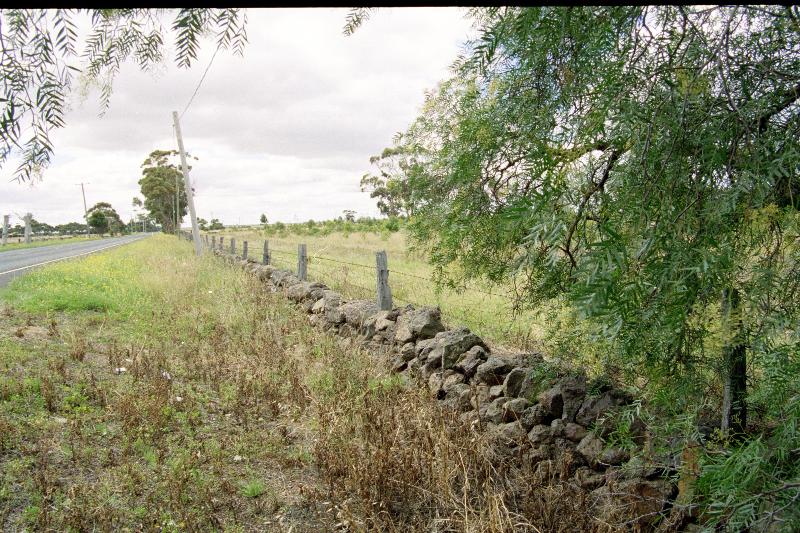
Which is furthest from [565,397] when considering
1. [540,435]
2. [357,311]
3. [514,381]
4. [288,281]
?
[288,281]

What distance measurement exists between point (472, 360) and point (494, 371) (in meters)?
0.39

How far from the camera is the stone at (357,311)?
7711 mm

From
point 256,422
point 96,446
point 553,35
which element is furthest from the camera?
point 256,422

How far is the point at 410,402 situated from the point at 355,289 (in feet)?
23.1

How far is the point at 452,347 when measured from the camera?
5.61m

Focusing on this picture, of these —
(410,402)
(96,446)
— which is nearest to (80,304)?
(96,446)

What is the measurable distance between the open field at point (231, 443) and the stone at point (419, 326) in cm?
53

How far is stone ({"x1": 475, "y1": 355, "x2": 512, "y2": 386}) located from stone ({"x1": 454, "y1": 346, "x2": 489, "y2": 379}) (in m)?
0.21

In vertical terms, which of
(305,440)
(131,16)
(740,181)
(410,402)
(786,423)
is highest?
(131,16)

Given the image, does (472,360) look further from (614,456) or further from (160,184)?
(160,184)

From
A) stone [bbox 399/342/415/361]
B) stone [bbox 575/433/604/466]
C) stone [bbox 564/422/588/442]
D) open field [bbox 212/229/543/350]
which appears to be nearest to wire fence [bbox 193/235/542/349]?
open field [bbox 212/229/543/350]

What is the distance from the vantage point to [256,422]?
17.1 feet

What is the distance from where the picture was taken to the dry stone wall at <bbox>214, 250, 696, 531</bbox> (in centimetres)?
310

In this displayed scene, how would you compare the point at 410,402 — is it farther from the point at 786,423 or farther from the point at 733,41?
the point at 733,41
